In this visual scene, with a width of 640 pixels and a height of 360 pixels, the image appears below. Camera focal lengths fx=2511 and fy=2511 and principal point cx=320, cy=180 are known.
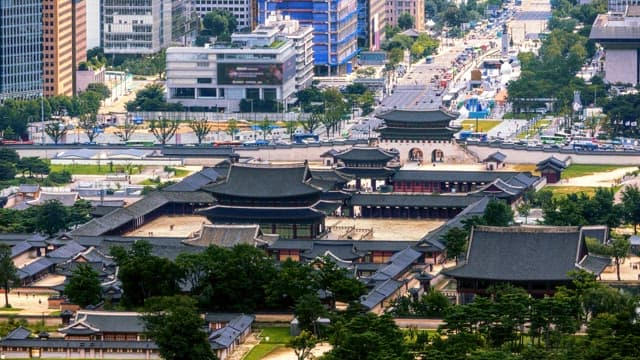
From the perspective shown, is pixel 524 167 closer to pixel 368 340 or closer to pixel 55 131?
pixel 55 131

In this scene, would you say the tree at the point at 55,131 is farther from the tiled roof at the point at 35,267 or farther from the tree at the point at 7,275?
the tree at the point at 7,275

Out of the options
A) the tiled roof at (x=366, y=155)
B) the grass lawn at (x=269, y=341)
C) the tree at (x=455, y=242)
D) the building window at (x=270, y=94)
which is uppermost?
the building window at (x=270, y=94)

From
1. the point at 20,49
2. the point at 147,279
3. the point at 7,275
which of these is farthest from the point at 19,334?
the point at 20,49

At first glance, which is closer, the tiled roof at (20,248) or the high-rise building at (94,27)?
the tiled roof at (20,248)

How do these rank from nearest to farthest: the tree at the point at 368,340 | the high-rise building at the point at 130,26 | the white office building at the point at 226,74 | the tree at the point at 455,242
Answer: the tree at the point at 368,340
the tree at the point at 455,242
the white office building at the point at 226,74
the high-rise building at the point at 130,26

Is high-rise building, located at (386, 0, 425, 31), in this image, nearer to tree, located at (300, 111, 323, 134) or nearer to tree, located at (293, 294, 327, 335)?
tree, located at (300, 111, 323, 134)

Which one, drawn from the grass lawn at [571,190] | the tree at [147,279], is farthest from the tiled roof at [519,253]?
the grass lawn at [571,190]

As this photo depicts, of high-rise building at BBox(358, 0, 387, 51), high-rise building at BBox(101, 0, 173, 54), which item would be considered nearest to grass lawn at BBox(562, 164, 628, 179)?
high-rise building at BBox(101, 0, 173, 54)

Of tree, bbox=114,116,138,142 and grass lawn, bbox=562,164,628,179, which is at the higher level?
tree, bbox=114,116,138,142
